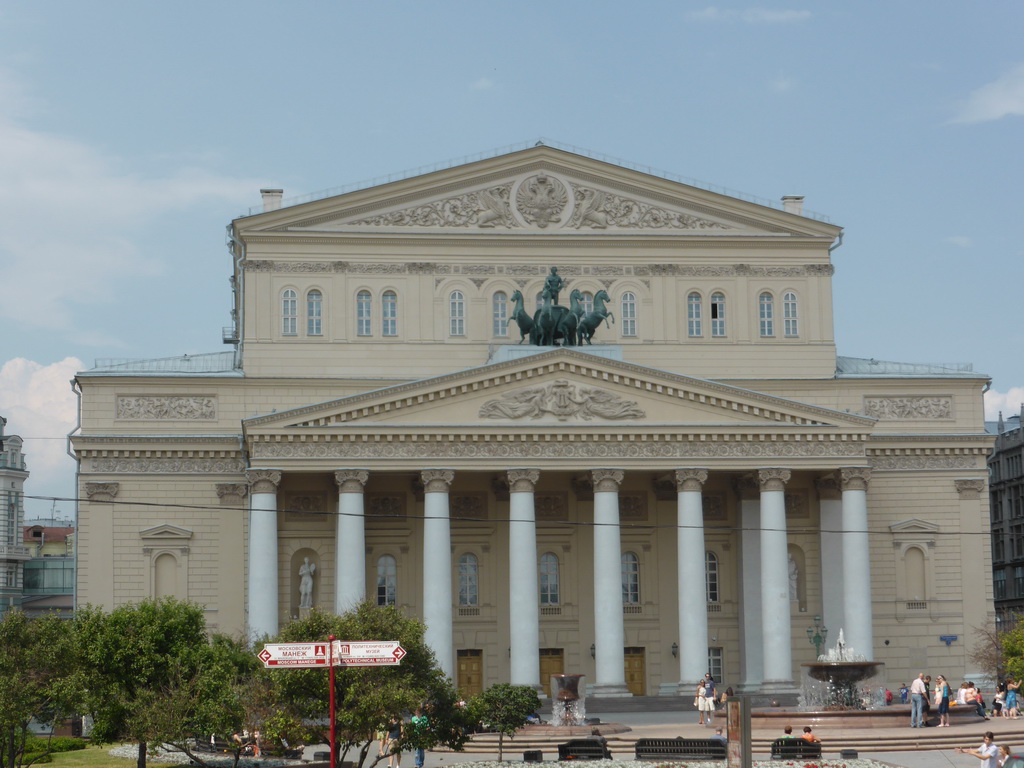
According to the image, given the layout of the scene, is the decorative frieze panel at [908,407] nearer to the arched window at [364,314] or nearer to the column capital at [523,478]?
the column capital at [523,478]

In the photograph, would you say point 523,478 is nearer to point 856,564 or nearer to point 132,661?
point 856,564

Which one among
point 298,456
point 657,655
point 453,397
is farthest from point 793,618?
point 298,456

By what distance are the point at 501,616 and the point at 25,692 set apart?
24186mm

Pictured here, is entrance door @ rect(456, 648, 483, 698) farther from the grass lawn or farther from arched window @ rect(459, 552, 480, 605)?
the grass lawn

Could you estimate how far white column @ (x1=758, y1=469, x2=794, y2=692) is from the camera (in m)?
57.4

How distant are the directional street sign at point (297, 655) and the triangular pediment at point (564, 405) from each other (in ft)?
85.2

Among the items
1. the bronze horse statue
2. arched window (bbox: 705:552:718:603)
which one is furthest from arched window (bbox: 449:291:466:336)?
arched window (bbox: 705:552:718:603)

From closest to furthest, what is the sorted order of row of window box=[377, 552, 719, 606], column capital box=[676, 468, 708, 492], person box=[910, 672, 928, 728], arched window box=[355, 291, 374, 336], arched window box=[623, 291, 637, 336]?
person box=[910, 672, 928, 728], column capital box=[676, 468, 708, 492], row of window box=[377, 552, 719, 606], arched window box=[355, 291, 374, 336], arched window box=[623, 291, 637, 336]

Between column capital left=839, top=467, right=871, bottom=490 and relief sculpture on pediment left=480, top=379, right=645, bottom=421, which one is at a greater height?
relief sculpture on pediment left=480, top=379, right=645, bottom=421

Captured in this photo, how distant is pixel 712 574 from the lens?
6303 centimetres

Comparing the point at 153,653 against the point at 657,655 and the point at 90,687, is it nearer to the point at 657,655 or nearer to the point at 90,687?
the point at 90,687

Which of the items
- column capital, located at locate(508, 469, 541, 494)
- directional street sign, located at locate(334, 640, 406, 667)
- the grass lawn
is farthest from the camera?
column capital, located at locate(508, 469, 541, 494)

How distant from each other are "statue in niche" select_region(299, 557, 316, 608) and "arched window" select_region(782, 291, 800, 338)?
66.3 ft

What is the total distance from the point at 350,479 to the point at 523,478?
5.86 meters
